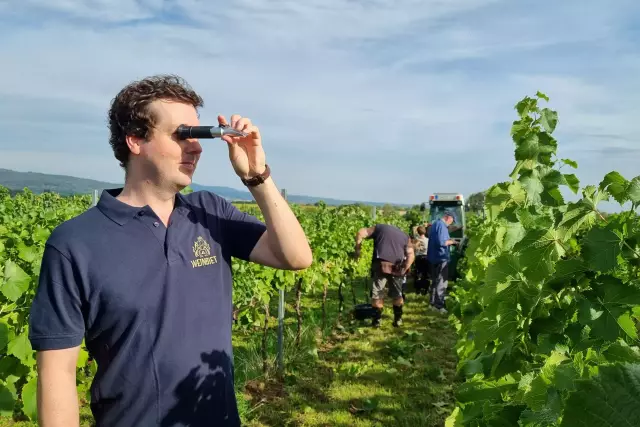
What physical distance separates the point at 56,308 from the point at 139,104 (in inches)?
Result: 27.7

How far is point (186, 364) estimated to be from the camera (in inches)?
69.1

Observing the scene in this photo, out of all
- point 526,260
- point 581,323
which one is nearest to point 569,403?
point 581,323

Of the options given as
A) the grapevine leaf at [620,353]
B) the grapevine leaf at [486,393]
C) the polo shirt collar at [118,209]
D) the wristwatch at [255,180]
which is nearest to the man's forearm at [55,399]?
the polo shirt collar at [118,209]

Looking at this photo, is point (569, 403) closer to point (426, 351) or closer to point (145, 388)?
point (145, 388)

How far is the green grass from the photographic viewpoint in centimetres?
525

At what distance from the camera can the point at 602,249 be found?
1.48 meters

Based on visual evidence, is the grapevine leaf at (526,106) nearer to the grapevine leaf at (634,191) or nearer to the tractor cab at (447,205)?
the grapevine leaf at (634,191)

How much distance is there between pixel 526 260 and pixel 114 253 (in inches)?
52.0

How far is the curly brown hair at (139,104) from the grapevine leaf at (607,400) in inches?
58.8

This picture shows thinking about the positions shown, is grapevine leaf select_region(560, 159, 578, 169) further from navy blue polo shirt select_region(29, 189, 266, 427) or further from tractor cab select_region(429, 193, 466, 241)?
tractor cab select_region(429, 193, 466, 241)

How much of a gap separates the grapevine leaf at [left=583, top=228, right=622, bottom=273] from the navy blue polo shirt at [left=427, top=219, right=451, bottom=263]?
28.4 ft

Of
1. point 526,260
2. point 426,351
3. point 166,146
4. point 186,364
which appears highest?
point 166,146

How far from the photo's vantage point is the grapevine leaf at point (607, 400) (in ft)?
2.15

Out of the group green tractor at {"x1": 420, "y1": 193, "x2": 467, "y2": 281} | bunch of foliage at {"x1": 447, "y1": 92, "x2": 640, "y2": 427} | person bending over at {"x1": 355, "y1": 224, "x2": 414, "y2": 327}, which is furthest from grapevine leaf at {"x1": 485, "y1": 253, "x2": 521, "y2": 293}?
green tractor at {"x1": 420, "y1": 193, "x2": 467, "y2": 281}
